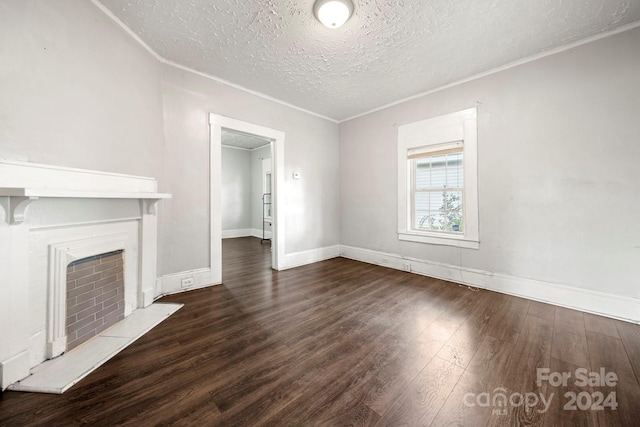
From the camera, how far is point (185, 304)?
2506 mm

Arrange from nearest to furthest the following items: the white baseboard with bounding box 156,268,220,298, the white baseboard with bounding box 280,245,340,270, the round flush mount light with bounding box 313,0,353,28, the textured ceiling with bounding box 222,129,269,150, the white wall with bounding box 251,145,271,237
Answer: the round flush mount light with bounding box 313,0,353,28, the white baseboard with bounding box 156,268,220,298, the white baseboard with bounding box 280,245,340,270, the textured ceiling with bounding box 222,129,269,150, the white wall with bounding box 251,145,271,237

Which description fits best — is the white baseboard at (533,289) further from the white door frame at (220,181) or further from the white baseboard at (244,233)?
the white baseboard at (244,233)

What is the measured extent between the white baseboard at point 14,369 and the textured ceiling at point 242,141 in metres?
5.58

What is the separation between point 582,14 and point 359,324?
135 inches

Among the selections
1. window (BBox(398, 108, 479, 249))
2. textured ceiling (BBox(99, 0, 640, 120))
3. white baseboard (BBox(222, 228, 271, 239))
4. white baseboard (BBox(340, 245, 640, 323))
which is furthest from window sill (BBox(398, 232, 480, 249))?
white baseboard (BBox(222, 228, 271, 239))

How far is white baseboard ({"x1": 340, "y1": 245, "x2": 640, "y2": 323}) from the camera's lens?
7.25 ft

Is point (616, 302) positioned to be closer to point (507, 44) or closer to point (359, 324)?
point (359, 324)

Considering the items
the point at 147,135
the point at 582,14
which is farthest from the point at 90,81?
the point at 582,14

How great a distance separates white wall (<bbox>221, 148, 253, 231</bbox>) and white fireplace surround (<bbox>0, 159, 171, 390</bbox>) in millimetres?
5319

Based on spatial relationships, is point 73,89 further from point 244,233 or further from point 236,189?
point 244,233

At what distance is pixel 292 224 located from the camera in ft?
13.3

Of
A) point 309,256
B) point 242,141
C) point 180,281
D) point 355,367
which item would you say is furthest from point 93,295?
point 242,141

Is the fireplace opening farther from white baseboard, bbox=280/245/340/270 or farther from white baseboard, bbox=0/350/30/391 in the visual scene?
white baseboard, bbox=280/245/340/270

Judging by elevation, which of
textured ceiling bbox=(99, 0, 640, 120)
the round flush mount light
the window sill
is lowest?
the window sill
